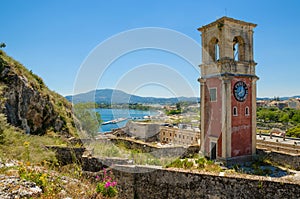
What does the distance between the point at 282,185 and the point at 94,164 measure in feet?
21.1

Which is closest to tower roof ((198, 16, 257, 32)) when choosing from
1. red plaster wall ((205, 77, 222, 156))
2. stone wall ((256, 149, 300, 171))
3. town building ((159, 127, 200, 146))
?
red plaster wall ((205, 77, 222, 156))

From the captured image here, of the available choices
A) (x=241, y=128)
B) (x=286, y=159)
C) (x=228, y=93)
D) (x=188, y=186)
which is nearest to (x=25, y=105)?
(x=188, y=186)

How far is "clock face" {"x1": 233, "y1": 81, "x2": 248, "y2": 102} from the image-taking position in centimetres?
1496

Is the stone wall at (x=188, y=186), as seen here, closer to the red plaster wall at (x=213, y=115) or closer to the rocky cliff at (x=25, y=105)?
the rocky cliff at (x=25, y=105)

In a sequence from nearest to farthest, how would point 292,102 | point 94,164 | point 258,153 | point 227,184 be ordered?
Answer: 1. point 227,184
2. point 94,164
3. point 258,153
4. point 292,102

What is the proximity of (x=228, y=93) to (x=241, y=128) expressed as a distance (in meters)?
2.63

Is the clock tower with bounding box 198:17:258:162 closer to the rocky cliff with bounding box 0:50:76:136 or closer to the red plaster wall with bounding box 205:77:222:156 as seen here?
the red plaster wall with bounding box 205:77:222:156

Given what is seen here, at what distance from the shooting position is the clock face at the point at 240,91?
15.0 m

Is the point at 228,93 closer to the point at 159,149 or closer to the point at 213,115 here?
the point at 213,115

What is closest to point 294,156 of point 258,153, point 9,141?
point 258,153

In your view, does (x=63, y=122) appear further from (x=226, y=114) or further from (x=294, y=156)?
(x=294, y=156)

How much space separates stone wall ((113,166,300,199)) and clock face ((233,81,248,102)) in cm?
897

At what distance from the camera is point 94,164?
895 cm

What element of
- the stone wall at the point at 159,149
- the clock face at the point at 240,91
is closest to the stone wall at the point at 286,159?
the clock face at the point at 240,91
